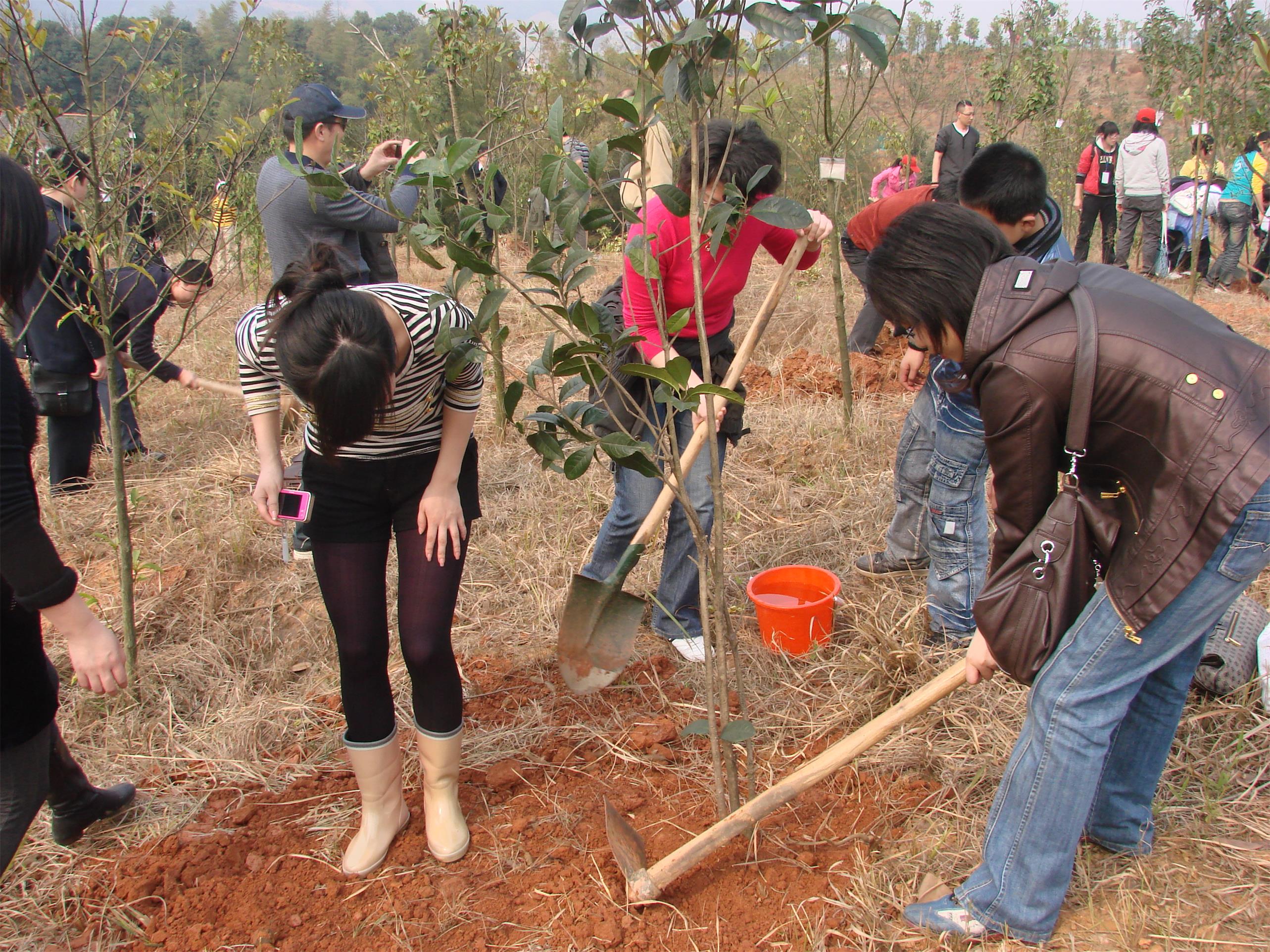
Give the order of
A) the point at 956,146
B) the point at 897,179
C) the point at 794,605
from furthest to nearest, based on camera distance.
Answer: the point at 897,179 → the point at 956,146 → the point at 794,605

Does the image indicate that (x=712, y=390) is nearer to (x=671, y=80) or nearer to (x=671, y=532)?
(x=671, y=80)

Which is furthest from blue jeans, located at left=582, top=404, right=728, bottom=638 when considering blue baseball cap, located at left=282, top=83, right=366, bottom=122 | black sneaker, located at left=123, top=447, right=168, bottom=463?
black sneaker, located at left=123, top=447, right=168, bottom=463

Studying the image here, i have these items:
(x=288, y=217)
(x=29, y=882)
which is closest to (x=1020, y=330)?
(x=29, y=882)

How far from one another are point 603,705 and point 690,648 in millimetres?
364

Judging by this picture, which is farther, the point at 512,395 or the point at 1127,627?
the point at 512,395

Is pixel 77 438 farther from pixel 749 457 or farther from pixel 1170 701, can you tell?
pixel 1170 701

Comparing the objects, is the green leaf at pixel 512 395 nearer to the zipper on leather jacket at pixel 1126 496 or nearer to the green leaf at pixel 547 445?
the green leaf at pixel 547 445

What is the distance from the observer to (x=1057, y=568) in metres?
1.52

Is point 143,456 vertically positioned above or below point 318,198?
below

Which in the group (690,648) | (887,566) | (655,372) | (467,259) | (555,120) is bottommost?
(690,648)

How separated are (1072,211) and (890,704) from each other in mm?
9494

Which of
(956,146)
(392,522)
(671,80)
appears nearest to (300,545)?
(392,522)

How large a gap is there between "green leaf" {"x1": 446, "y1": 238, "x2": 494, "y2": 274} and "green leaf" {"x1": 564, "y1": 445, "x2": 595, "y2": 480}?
1.16 feet

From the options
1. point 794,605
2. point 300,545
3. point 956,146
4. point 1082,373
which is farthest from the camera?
point 956,146
